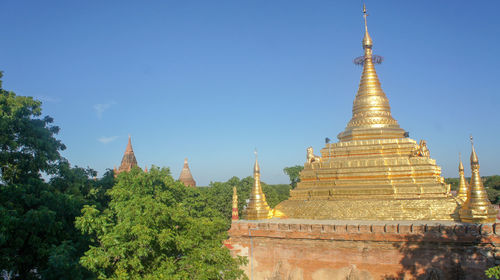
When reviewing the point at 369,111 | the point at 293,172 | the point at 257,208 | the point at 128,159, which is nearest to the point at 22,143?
the point at 257,208

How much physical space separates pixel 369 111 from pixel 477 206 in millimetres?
9110

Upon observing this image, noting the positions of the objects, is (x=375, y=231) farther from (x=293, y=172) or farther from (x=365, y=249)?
(x=293, y=172)

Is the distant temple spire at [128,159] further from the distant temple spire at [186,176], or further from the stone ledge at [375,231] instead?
the stone ledge at [375,231]

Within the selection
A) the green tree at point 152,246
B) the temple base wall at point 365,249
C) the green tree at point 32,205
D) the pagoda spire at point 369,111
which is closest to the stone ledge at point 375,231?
the temple base wall at point 365,249

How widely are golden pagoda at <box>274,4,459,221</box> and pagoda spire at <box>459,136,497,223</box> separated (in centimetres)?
117

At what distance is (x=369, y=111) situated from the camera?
23719mm

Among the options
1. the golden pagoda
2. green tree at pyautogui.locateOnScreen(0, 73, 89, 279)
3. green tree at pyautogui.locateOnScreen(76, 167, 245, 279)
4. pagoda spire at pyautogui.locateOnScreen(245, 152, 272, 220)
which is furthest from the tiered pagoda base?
green tree at pyautogui.locateOnScreen(0, 73, 89, 279)

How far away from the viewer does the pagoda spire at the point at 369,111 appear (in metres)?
22.6

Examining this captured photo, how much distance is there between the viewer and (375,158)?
67.9 feet

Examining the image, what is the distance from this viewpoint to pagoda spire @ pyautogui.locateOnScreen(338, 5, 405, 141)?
22.6 m

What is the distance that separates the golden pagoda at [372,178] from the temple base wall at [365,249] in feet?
5.86

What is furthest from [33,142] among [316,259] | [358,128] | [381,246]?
[358,128]

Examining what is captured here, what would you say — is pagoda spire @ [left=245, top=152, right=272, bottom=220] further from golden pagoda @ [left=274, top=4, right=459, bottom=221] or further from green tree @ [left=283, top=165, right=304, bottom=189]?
green tree @ [left=283, top=165, right=304, bottom=189]

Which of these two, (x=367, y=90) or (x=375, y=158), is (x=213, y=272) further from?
(x=367, y=90)
